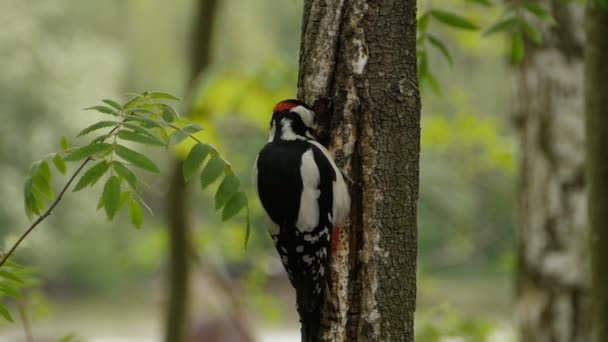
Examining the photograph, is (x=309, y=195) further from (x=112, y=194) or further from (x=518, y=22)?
(x=518, y=22)

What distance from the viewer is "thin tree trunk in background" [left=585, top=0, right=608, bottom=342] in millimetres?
2361

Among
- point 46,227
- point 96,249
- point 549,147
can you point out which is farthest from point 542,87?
point 96,249

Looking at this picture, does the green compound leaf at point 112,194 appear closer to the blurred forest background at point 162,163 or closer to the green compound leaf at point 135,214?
the green compound leaf at point 135,214

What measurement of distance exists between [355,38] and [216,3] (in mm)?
3802

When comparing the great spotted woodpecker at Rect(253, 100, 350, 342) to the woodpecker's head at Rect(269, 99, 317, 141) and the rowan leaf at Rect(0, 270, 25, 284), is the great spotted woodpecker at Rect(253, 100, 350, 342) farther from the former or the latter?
the rowan leaf at Rect(0, 270, 25, 284)

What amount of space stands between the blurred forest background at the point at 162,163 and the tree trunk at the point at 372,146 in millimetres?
4229

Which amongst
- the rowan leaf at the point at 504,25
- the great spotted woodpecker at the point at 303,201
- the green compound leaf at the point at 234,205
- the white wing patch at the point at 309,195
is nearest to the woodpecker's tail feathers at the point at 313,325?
the great spotted woodpecker at the point at 303,201

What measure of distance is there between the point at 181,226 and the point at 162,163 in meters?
7.28

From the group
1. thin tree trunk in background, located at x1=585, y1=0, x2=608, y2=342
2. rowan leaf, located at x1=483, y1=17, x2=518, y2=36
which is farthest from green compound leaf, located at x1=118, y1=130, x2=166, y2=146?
thin tree trunk in background, located at x1=585, y1=0, x2=608, y2=342

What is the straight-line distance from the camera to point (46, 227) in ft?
46.0

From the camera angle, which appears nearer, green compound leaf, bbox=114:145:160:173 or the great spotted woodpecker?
green compound leaf, bbox=114:145:160:173

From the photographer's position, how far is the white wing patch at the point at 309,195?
5.88ft

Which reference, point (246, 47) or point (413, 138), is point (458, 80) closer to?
point (246, 47)

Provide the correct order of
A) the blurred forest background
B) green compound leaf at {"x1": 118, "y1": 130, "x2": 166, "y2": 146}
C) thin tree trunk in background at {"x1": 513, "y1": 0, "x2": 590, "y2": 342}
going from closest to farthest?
green compound leaf at {"x1": 118, "y1": 130, "x2": 166, "y2": 146}, thin tree trunk in background at {"x1": 513, "y1": 0, "x2": 590, "y2": 342}, the blurred forest background
